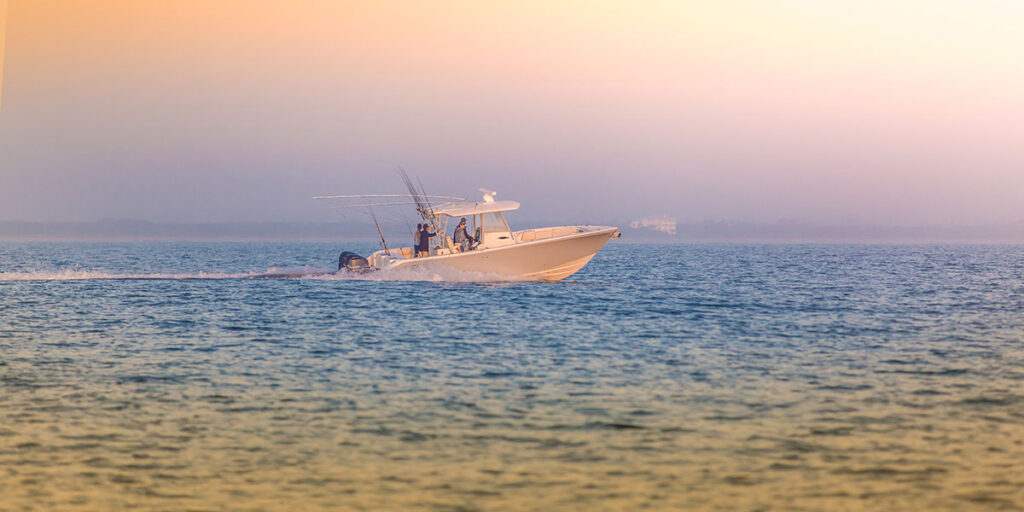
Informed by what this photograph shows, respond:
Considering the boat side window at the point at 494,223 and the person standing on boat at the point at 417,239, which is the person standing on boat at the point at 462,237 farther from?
the person standing on boat at the point at 417,239

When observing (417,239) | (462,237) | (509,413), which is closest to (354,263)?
(417,239)

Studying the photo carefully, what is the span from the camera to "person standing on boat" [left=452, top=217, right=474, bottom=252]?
3850 cm

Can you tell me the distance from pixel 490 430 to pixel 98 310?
2588 centimetres

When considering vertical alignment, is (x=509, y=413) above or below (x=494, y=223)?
below

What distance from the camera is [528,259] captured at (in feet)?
131

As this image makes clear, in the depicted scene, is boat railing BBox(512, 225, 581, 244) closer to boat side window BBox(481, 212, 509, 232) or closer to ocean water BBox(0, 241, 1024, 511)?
boat side window BBox(481, 212, 509, 232)

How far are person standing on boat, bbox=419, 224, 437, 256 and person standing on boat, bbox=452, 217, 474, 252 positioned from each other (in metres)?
1.03

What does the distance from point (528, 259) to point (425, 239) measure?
481 cm

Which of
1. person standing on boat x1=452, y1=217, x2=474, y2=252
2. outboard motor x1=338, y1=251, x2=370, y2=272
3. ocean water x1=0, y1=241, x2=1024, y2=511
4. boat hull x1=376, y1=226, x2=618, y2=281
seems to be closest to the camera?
ocean water x1=0, y1=241, x2=1024, y2=511

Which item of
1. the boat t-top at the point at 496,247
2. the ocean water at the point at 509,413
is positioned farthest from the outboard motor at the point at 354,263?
the ocean water at the point at 509,413

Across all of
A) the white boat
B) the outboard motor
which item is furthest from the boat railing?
the outboard motor

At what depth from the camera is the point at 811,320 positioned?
29.9 metres

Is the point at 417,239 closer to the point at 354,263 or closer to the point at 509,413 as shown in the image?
the point at 354,263

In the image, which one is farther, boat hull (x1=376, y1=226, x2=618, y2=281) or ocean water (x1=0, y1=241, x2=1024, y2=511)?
boat hull (x1=376, y1=226, x2=618, y2=281)
